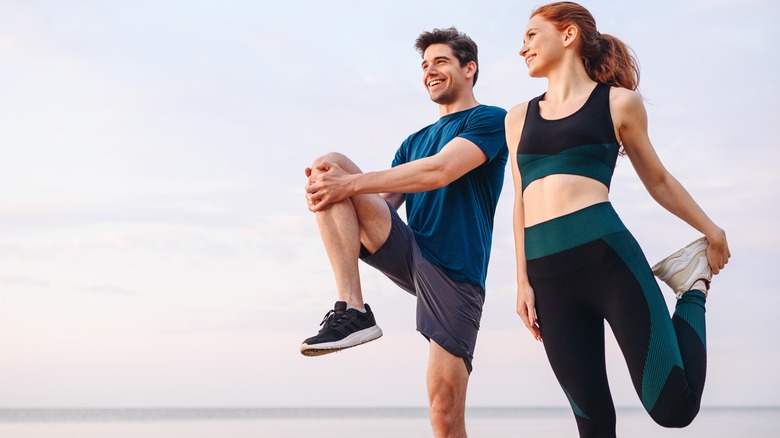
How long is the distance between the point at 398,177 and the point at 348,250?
0.38m

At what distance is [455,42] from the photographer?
13.8 feet

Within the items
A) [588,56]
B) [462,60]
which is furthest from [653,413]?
[462,60]

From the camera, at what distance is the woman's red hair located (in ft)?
10.3

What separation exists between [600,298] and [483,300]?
4.00 ft

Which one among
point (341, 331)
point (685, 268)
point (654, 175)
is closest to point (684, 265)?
point (685, 268)

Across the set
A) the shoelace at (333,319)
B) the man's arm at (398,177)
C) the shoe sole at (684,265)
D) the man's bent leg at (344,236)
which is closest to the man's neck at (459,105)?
the man's arm at (398,177)

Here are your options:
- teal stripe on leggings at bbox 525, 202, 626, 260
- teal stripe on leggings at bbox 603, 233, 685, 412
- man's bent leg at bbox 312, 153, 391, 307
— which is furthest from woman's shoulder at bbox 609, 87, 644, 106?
man's bent leg at bbox 312, 153, 391, 307

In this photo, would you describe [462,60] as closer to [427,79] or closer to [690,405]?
[427,79]

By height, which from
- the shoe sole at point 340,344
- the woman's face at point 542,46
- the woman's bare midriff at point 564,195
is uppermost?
the woman's face at point 542,46

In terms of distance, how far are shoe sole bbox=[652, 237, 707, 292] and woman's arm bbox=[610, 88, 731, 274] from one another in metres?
0.04

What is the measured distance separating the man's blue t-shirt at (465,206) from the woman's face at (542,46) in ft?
2.30

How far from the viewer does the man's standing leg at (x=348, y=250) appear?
342 cm

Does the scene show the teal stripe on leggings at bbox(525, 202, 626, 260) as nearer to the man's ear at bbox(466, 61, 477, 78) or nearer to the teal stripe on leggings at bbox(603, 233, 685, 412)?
the teal stripe on leggings at bbox(603, 233, 685, 412)

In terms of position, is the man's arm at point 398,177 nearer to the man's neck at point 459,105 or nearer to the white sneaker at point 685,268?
the man's neck at point 459,105
